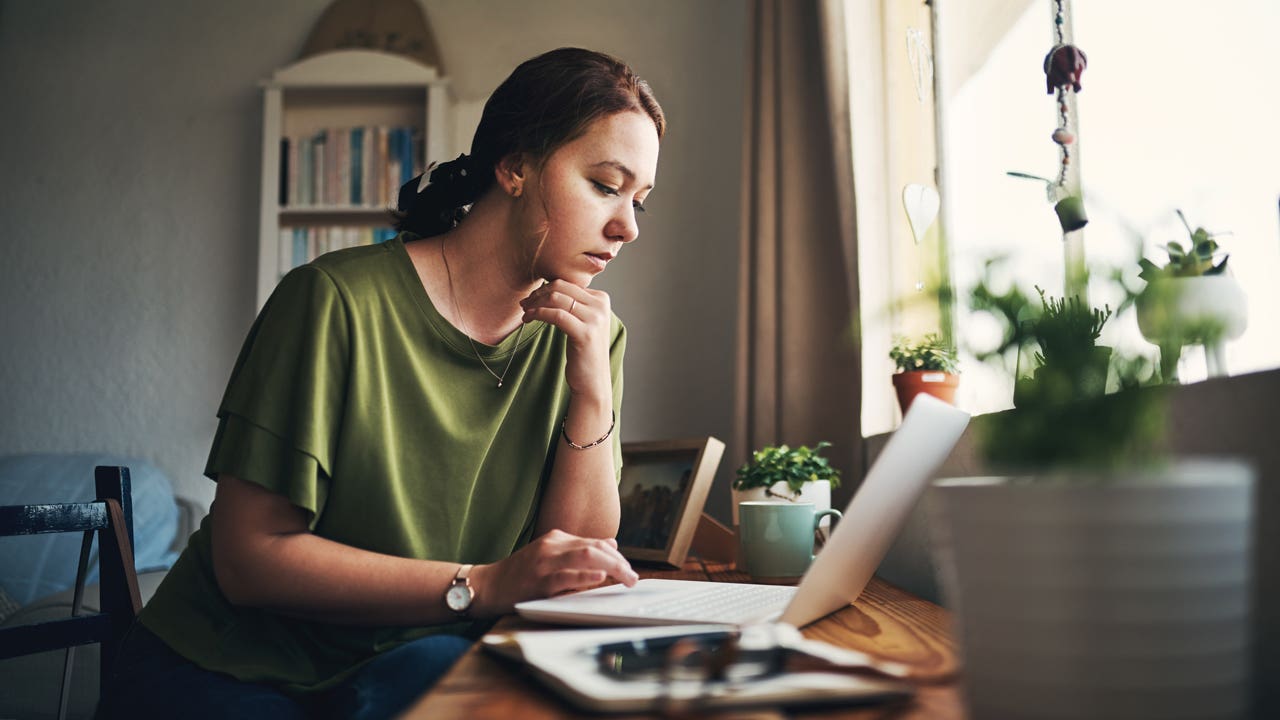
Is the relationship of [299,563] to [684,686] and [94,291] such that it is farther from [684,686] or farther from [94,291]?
[94,291]

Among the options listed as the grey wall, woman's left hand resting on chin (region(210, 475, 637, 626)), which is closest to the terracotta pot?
woman's left hand resting on chin (region(210, 475, 637, 626))

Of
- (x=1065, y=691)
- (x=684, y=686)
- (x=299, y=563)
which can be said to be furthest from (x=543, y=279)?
(x=1065, y=691)

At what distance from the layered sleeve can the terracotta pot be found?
0.86 metres

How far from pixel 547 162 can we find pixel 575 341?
0.26 metres

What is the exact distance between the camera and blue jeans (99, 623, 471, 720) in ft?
2.30

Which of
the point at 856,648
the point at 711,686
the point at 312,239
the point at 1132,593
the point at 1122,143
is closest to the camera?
the point at 1132,593

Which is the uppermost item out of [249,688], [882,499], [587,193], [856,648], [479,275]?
[587,193]

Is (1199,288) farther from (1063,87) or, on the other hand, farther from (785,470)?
(785,470)

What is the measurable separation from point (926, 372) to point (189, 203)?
285 centimetres

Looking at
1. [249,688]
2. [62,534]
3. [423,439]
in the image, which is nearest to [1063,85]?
[423,439]

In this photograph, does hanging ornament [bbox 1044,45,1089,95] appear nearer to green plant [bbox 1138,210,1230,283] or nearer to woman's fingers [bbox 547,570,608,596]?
green plant [bbox 1138,210,1230,283]

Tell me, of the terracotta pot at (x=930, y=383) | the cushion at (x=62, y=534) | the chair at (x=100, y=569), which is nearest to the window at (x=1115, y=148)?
the terracotta pot at (x=930, y=383)

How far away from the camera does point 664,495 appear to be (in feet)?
5.23

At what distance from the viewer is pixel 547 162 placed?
3.89ft
